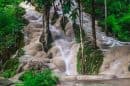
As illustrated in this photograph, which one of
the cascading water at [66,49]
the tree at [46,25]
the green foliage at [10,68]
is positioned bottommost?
the green foliage at [10,68]

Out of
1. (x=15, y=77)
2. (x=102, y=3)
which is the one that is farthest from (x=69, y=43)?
(x=102, y=3)

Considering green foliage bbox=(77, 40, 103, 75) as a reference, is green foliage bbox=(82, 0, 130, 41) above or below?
above

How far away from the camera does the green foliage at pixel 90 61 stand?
30.4m

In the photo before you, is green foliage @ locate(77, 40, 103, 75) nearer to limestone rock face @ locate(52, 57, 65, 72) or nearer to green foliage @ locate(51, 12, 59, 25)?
limestone rock face @ locate(52, 57, 65, 72)

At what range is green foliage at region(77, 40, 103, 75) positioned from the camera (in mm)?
30406

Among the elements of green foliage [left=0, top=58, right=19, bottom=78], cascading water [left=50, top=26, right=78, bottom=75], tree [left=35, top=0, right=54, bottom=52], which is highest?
tree [left=35, top=0, right=54, bottom=52]

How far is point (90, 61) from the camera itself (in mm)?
30969

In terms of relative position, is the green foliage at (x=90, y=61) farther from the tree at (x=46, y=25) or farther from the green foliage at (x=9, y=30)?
the green foliage at (x=9, y=30)

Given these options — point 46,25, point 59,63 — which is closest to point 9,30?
point 46,25

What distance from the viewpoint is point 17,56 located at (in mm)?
34969

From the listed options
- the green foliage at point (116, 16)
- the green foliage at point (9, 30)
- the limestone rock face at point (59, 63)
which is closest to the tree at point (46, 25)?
the limestone rock face at point (59, 63)

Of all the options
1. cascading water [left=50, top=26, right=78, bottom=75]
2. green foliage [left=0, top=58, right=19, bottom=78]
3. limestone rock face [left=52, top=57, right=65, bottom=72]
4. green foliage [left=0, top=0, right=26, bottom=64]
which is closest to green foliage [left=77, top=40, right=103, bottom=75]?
cascading water [left=50, top=26, right=78, bottom=75]

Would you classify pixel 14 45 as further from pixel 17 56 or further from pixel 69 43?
pixel 69 43

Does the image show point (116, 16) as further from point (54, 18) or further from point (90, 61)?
point (90, 61)
